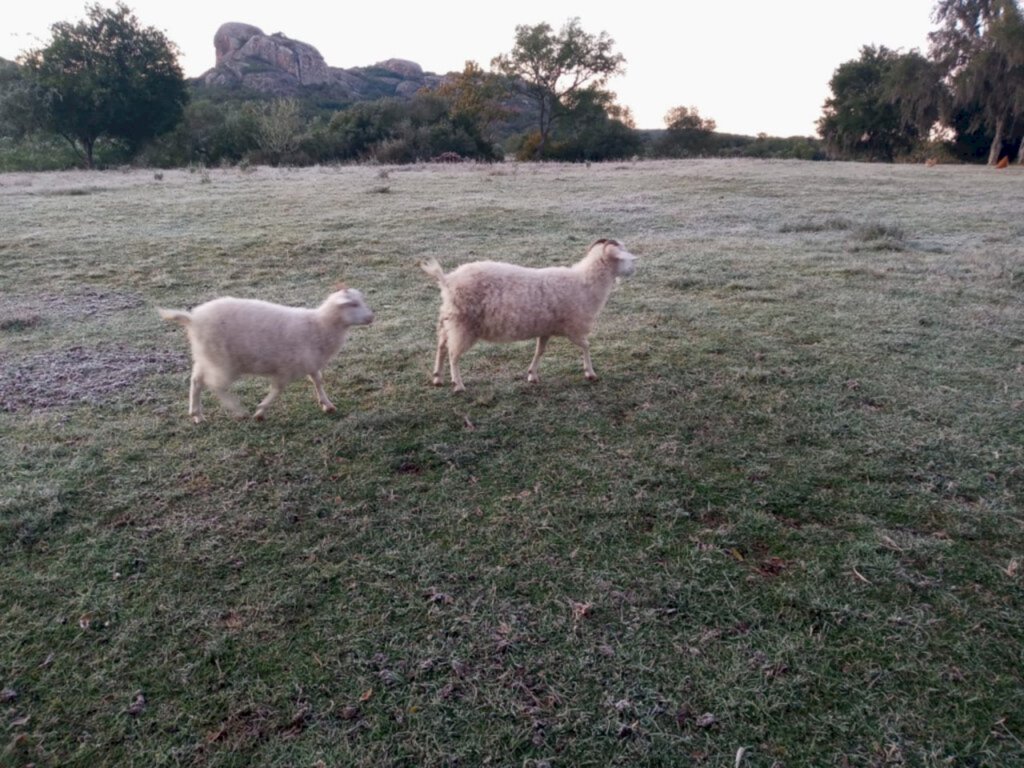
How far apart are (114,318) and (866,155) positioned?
42.1 metres

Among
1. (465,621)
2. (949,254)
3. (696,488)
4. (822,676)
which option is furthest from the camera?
(949,254)

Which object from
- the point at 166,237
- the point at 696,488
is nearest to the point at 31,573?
the point at 696,488

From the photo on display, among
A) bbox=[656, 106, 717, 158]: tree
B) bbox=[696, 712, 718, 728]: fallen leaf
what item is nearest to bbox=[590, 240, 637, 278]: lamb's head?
bbox=[696, 712, 718, 728]: fallen leaf

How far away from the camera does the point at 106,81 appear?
95.2ft

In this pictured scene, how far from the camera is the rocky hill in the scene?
66500mm

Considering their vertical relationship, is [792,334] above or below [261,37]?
below

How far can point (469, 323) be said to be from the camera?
4.95 metres

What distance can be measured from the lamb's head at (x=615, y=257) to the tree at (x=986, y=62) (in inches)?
1294

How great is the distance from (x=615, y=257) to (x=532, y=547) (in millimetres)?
2886

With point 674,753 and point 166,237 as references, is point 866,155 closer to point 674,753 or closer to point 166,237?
point 166,237

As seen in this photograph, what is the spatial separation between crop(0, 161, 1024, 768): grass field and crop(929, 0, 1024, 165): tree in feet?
96.8

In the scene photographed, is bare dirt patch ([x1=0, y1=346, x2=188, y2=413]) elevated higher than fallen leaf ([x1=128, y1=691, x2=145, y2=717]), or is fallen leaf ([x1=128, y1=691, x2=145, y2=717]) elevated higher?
bare dirt patch ([x1=0, y1=346, x2=188, y2=413])

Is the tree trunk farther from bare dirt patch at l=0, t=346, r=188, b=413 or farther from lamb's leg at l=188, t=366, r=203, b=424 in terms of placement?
lamb's leg at l=188, t=366, r=203, b=424

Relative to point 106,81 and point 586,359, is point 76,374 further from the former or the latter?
point 106,81
